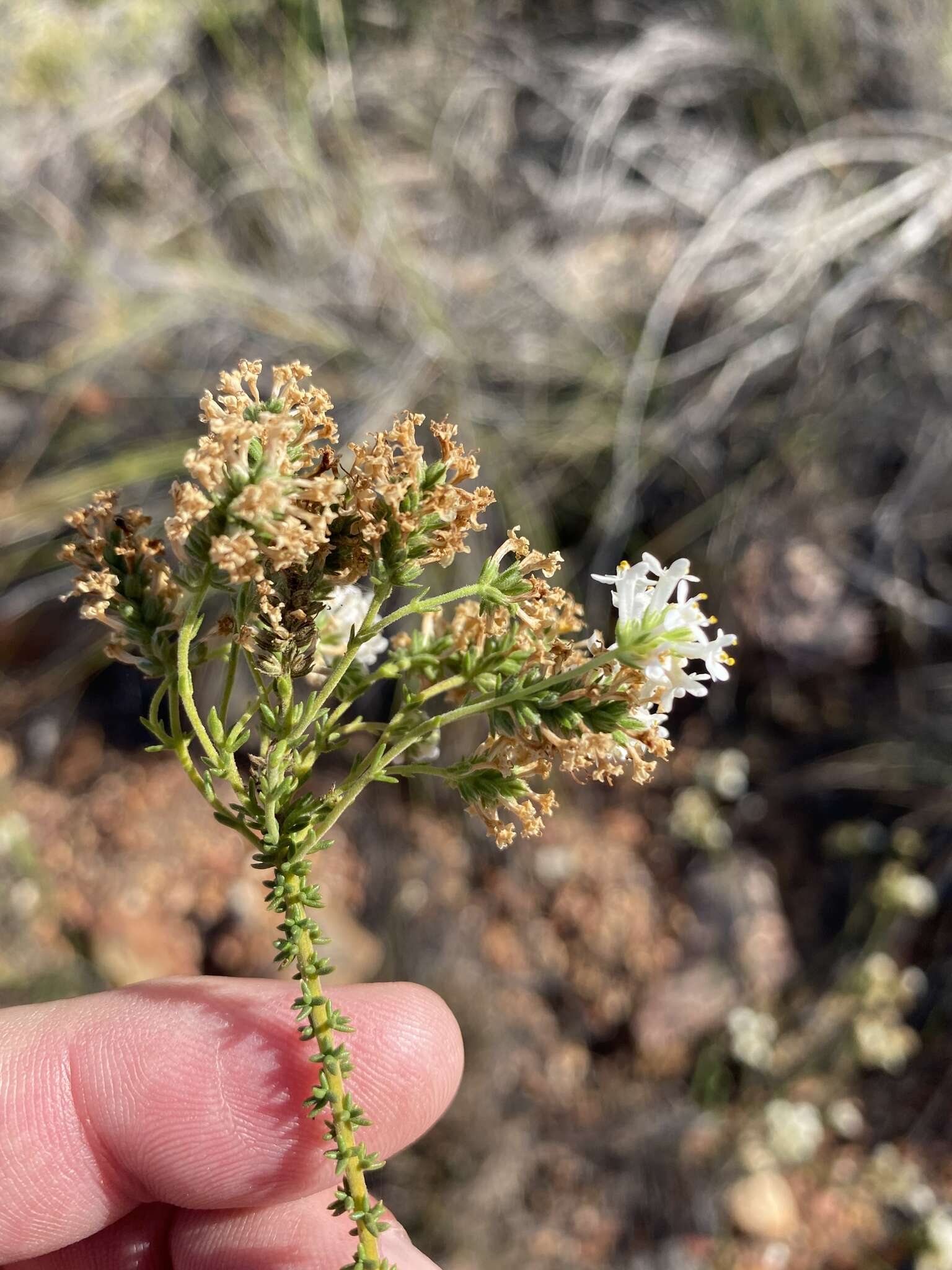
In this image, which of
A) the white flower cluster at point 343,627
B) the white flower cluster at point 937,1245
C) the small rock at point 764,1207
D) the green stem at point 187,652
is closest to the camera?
the green stem at point 187,652

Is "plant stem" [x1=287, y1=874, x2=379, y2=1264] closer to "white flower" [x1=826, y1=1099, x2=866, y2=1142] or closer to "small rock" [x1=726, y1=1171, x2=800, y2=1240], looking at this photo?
"small rock" [x1=726, y1=1171, x2=800, y2=1240]

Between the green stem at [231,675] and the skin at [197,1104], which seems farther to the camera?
the skin at [197,1104]

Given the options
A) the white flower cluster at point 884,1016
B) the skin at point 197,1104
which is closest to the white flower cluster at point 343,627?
the skin at point 197,1104

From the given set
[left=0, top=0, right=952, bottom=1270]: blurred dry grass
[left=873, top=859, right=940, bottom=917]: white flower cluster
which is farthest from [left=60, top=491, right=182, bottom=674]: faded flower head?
[left=873, top=859, right=940, bottom=917]: white flower cluster

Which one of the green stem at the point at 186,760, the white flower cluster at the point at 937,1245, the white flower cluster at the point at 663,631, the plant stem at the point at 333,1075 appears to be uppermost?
the white flower cluster at the point at 663,631

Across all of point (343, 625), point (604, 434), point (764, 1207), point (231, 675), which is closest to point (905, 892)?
point (764, 1207)

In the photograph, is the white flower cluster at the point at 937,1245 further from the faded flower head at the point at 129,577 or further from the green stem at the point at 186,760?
the faded flower head at the point at 129,577

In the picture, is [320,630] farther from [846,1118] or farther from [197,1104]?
[846,1118]
